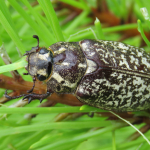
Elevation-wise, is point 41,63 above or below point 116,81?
above

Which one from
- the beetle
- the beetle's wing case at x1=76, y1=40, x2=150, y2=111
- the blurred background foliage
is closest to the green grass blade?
the blurred background foliage

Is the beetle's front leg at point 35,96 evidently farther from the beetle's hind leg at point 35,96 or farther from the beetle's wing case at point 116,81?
the beetle's wing case at point 116,81

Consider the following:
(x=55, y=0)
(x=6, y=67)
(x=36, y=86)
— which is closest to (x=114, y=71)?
(x=36, y=86)

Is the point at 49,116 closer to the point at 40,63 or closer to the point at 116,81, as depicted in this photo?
the point at 40,63

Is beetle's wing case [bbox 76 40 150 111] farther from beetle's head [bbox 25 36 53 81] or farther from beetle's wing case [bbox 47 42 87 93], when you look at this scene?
→ beetle's head [bbox 25 36 53 81]

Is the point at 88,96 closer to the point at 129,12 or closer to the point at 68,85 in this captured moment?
the point at 68,85

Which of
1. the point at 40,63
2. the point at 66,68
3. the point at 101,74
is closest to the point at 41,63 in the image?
the point at 40,63

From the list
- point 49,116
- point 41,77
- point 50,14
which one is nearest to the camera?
point 50,14

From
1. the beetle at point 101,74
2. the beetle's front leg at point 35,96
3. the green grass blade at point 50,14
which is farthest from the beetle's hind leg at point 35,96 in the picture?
the green grass blade at point 50,14
